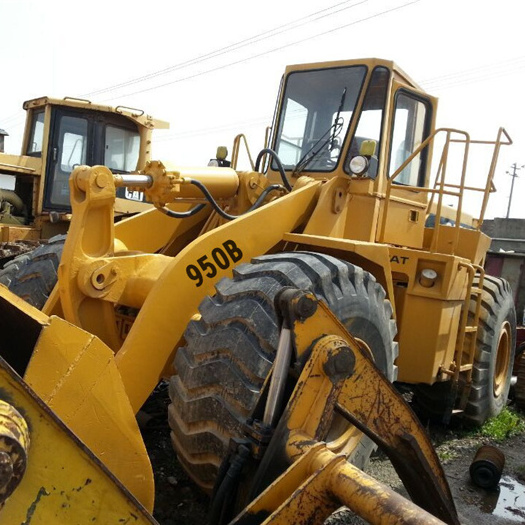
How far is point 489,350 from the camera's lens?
557 centimetres

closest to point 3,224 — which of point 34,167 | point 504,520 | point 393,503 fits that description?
point 34,167

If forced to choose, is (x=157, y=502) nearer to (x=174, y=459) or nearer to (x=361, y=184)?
(x=174, y=459)

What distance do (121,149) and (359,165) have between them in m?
6.47

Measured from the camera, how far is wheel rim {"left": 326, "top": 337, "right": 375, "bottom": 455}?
10.3 feet

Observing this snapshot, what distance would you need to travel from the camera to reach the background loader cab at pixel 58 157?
30.3 feet

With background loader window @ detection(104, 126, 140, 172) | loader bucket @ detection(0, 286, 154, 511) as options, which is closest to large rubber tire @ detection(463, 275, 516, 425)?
loader bucket @ detection(0, 286, 154, 511)

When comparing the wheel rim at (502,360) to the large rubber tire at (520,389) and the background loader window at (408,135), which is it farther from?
the background loader window at (408,135)

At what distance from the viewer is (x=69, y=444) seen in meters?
1.45

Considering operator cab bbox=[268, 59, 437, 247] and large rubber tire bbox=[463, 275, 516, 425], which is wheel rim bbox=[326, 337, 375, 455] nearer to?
operator cab bbox=[268, 59, 437, 247]

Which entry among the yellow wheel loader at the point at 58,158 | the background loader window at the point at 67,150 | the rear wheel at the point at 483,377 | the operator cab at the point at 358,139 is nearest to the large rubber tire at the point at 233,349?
the operator cab at the point at 358,139

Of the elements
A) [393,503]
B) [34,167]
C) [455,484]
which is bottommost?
[455,484]

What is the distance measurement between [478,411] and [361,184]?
2.62 m

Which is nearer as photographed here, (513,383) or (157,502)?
(157,502)

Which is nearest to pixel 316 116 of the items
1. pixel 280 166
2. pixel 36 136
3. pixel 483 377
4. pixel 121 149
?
pixel 280 166
